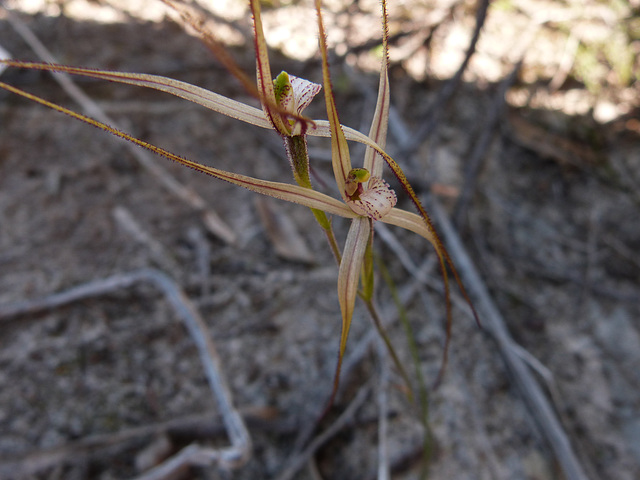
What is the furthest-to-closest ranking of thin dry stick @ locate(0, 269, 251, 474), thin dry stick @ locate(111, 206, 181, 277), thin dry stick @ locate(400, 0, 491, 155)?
thin dry stick @ locate(400, 0, 491, 155) → thin dry stick @ locate(111, 206, 181, 277) → thin dry stick @ locate(0, 269, 251, 474)

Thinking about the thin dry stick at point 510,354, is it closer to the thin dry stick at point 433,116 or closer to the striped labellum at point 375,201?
the thin dry stick at point 433,116

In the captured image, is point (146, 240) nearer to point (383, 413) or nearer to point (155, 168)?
point (155, 168)

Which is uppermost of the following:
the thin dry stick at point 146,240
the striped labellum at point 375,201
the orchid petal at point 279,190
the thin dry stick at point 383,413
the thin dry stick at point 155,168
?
the thin dry stick at point 155,168

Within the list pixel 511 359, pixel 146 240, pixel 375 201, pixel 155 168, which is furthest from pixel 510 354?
pixel 155 168

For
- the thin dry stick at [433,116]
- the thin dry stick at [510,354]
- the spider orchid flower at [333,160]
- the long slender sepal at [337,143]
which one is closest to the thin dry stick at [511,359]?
the thin dry stick at [510,354]

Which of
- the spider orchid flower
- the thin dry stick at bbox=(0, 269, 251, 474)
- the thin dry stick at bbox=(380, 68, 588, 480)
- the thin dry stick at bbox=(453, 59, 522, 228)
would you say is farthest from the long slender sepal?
the thin dry stick at bbox=(453, 59, 522, 228)

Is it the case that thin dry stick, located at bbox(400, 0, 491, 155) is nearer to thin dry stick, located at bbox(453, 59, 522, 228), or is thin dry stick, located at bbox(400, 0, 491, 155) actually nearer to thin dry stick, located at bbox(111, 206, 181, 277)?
thin dry stick, located at bbox(453, 59, 522, 228)

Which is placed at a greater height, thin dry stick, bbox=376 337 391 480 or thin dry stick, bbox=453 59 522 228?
thin dry stick, bbox=453 59 522 228

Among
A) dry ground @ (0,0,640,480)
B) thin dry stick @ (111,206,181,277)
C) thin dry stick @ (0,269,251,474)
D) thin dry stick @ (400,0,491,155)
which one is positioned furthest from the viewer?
thin dry stick @ (400,0,491,155)
